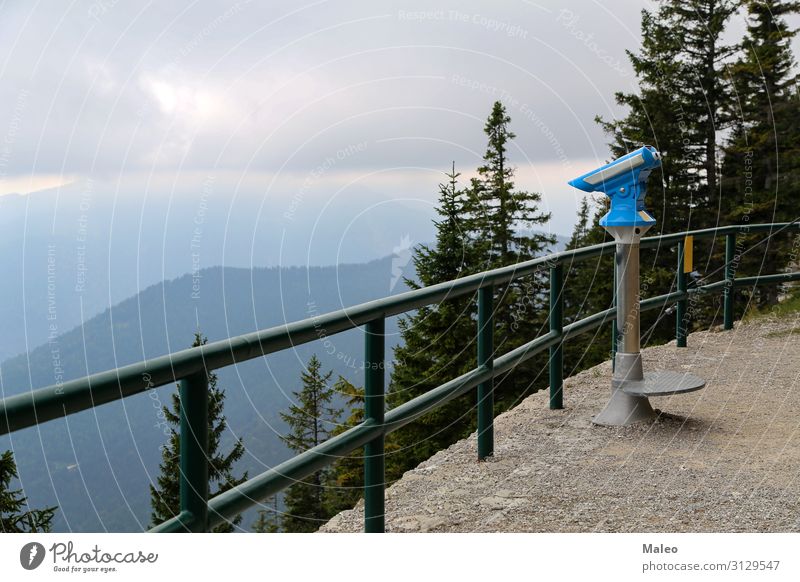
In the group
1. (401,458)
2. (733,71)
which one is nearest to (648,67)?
(733,71)

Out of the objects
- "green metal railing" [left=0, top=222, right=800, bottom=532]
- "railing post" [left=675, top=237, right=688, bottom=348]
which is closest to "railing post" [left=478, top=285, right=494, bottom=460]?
"green metal railing" [left=0, top=222, right=800, bottom=532]

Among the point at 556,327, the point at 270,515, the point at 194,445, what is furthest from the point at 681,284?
the point at 270,515

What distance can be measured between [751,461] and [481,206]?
27.3 meters

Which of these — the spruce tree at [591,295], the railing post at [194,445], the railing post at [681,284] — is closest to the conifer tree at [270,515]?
the railing post at [194,445]

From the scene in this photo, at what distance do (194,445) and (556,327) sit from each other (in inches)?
139

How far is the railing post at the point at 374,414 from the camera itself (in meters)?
3.49

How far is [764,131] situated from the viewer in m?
25.7

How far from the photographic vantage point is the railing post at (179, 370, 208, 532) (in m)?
2.42

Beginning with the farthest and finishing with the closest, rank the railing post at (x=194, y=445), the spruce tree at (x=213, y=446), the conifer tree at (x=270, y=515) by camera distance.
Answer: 1. the conifer tree at (x=270, y=515)
2. the spruce tree at (x=213, y=446)
3. the railing post at (x=194, y=445)

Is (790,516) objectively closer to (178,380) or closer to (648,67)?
(178,380)

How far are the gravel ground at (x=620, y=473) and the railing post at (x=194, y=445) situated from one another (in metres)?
1.65

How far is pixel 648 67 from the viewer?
29.4 meters

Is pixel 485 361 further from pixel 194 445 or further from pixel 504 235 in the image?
pixel 504 235

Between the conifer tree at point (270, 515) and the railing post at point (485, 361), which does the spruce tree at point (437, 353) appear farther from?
the railing post at point (485, 361)
